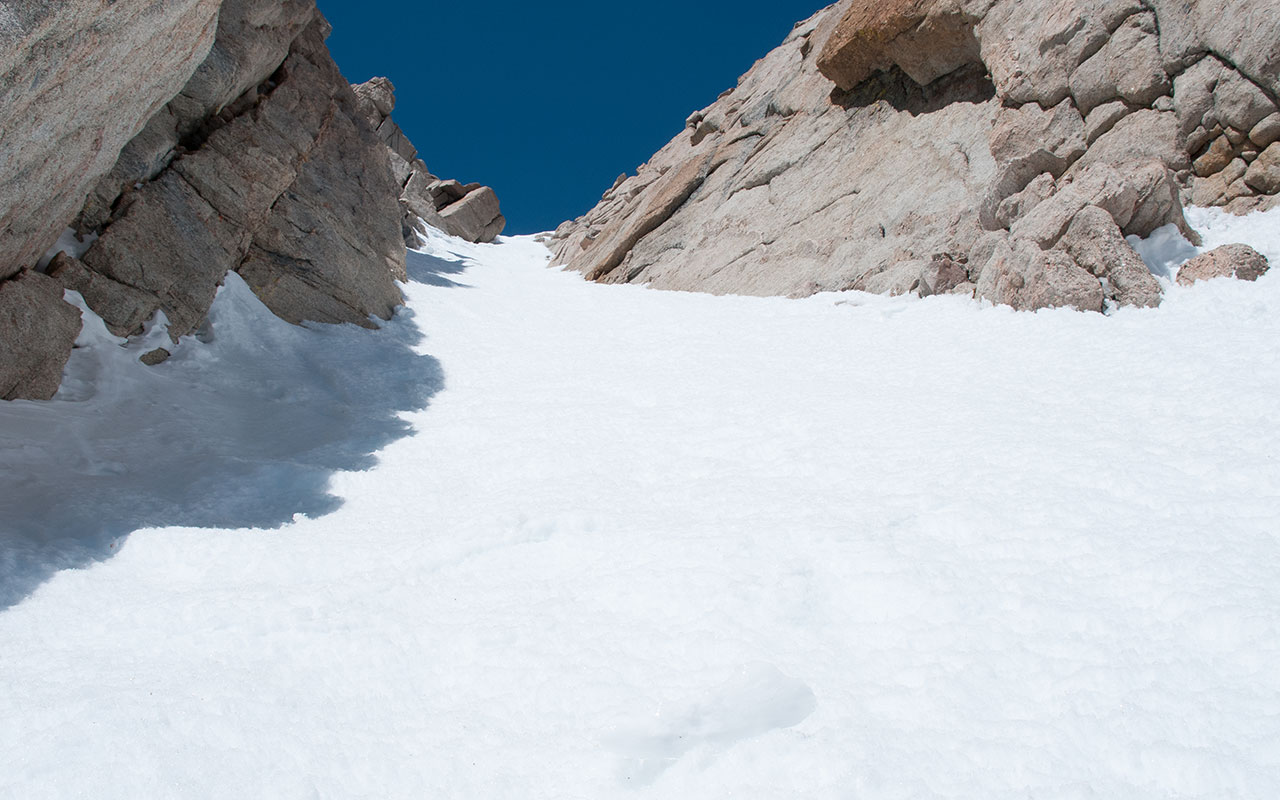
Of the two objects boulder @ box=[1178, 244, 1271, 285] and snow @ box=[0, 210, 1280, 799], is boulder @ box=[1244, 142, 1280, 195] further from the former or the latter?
boulder @ box=[1178, 244, 1271, 285]

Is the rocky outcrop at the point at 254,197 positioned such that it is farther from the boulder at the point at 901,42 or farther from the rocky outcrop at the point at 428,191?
the rocky outcrop at the point at 428,191

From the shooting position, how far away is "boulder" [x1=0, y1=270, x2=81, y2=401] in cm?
968

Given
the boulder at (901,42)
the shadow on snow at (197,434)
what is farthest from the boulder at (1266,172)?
the shadow on snow at (197,434)

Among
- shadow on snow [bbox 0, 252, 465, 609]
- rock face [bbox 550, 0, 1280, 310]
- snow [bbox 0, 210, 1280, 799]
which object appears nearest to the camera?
snow [bbox 0, 210, 1280, 799]

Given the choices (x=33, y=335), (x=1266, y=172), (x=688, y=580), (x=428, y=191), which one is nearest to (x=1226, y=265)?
(x=1266, y=172)

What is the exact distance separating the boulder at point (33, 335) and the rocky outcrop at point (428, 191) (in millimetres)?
42529

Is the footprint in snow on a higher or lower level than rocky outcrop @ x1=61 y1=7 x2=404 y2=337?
lower

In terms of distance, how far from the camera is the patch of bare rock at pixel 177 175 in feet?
25.5

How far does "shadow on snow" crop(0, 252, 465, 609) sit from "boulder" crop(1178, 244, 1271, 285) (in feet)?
46.2

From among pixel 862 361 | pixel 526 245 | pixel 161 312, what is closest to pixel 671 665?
pixel 862 361

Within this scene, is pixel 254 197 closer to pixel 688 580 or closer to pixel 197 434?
pixel 197 434

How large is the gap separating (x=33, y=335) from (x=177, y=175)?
587cm

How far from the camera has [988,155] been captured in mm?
18656

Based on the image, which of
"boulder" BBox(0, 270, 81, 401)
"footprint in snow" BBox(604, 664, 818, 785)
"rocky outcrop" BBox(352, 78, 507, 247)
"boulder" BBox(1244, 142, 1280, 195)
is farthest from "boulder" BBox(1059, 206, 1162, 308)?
"rocky outcrop" BBox(352, 78, 507, 247)
